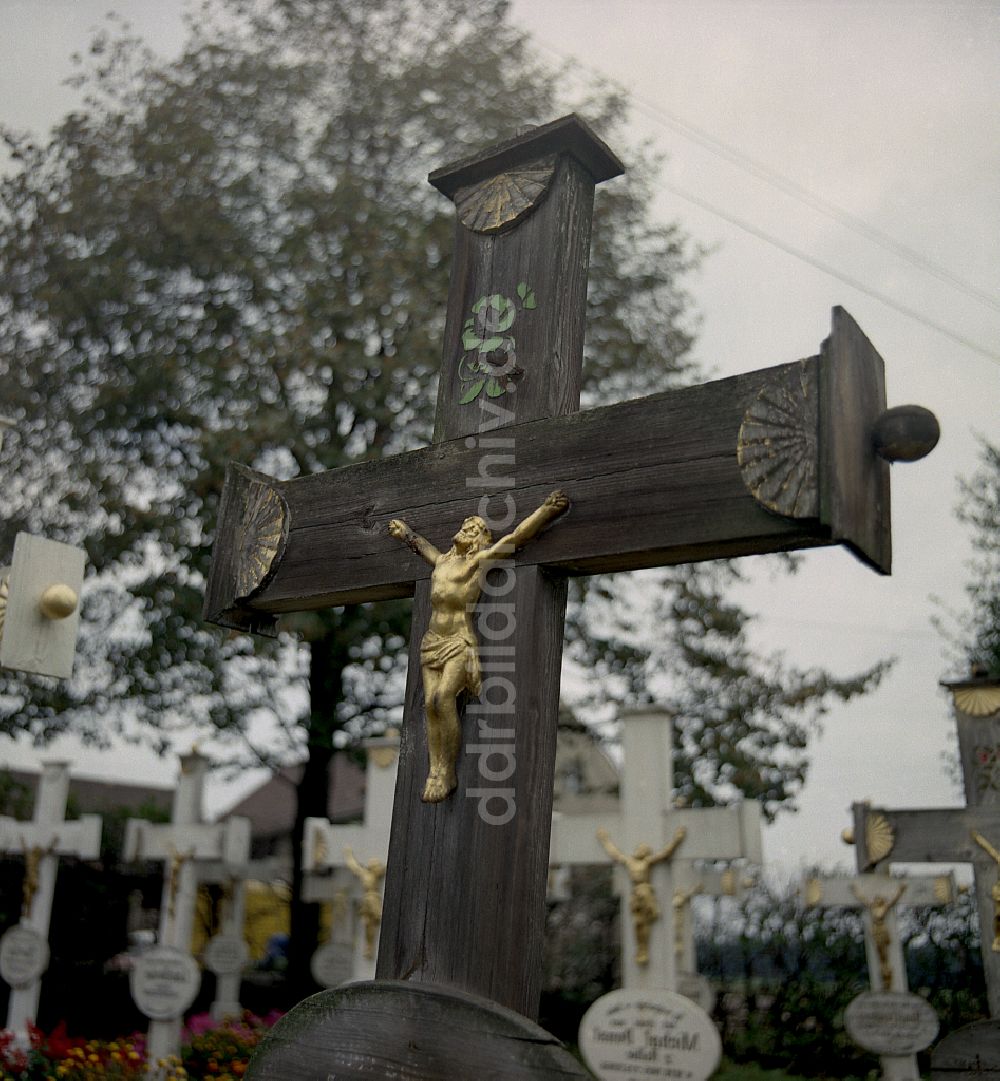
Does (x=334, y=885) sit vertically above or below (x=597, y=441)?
below

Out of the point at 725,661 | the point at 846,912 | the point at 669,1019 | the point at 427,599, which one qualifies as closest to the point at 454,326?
the point at 427,599

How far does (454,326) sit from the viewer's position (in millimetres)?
2764

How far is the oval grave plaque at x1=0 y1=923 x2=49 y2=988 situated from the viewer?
10172mm

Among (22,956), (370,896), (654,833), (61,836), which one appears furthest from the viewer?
(61,836)

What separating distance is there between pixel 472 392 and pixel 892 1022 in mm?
7884

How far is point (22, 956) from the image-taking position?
10242 millimetres

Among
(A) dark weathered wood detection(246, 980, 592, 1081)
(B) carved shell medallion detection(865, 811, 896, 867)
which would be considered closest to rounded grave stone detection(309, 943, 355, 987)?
(B) carved shell medallion detection(865, 811, 896, 867)

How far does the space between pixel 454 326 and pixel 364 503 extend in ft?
1.54

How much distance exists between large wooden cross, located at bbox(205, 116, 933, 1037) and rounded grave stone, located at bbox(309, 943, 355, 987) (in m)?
9.06

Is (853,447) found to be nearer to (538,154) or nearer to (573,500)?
(573,500)

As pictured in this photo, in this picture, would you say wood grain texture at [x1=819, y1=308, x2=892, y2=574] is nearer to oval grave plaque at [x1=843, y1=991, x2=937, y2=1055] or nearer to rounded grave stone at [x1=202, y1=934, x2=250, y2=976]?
oval grave plaque at [x1=843, y1=991, x2=937, y2=1055]

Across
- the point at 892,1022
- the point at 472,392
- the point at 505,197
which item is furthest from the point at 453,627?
the point at 892,1022

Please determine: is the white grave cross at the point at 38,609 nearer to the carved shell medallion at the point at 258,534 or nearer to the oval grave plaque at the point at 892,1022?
the carved shell medallion at the point at 258,534

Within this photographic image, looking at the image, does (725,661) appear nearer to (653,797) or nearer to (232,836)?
(653,797)
